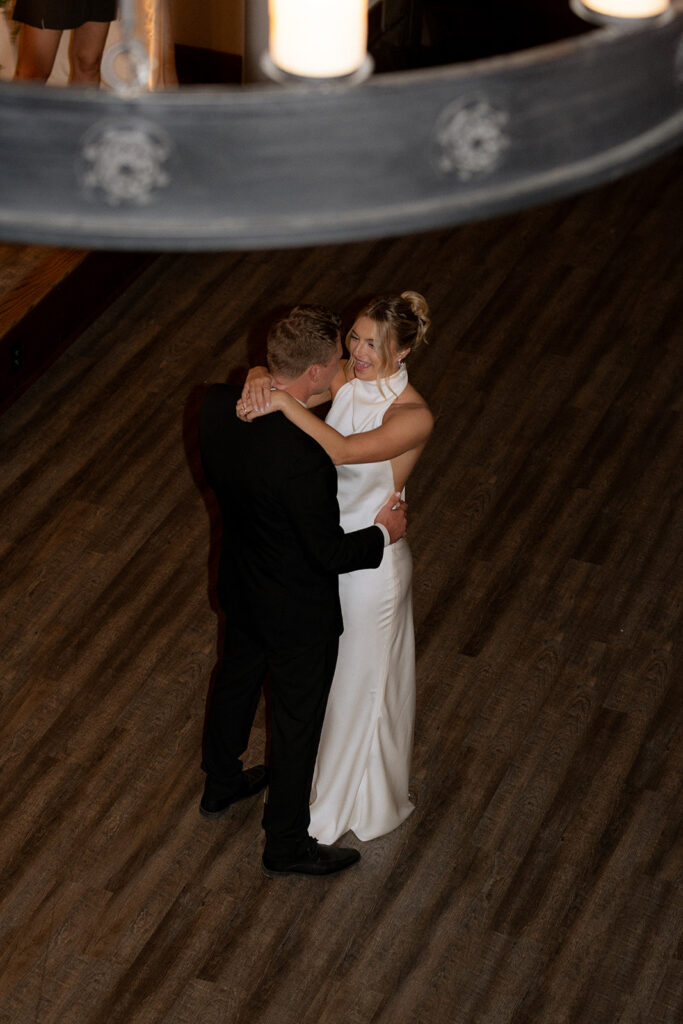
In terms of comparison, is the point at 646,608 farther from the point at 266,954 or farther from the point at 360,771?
the point at 266,954

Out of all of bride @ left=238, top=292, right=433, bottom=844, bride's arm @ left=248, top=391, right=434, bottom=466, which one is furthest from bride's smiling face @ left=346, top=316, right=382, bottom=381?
bride's arm @ left=248, top=391, right=434, bottom=466

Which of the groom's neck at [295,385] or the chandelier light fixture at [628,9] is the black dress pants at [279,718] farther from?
the chandelier light fixture at [628,9]

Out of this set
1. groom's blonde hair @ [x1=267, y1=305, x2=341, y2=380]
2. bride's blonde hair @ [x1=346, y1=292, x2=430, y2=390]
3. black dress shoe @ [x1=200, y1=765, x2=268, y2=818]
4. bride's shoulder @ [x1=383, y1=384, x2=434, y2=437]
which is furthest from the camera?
black dress shoe @ [x1=200, y1=765, x2=268, y2=818]

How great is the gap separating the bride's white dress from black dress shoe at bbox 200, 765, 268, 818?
20 cm

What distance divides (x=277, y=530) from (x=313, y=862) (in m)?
1.07

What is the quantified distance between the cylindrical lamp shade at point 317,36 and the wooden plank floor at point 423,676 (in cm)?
280

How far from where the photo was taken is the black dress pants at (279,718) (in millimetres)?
3387

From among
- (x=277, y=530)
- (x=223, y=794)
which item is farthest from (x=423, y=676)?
(x=277, y=530)

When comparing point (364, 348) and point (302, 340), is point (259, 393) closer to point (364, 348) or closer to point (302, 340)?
point (302, 340)

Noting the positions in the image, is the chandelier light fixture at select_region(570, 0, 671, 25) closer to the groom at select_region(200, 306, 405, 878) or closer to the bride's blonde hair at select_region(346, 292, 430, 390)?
the groom at select_region(200, 306, 405, 878)

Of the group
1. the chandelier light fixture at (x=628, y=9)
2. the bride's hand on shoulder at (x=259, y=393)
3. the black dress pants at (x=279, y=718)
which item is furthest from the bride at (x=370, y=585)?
the chandelier light fixture at (x=628, y=9)

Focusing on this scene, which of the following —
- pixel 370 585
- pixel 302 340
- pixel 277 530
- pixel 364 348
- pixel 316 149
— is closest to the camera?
pixel 316 149

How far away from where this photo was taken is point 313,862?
12.3ft

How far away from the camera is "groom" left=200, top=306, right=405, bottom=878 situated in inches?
119
